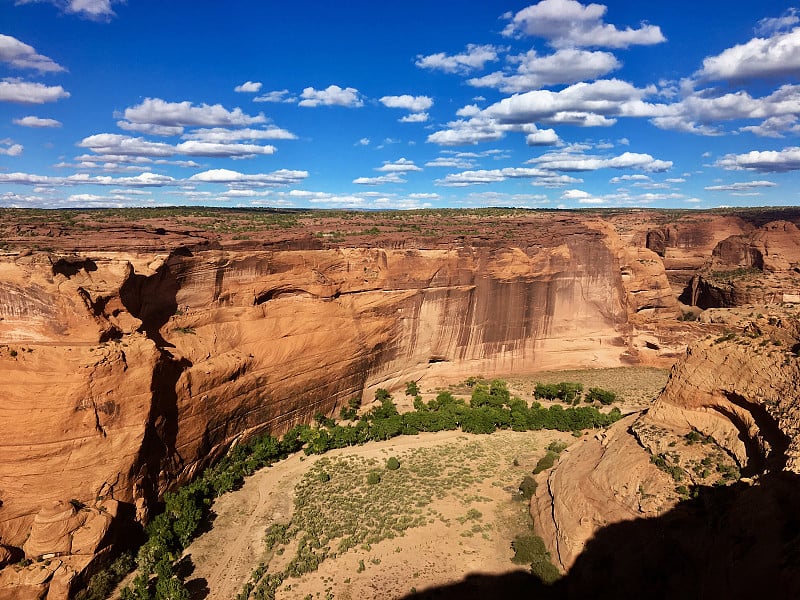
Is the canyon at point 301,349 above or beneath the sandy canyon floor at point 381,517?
above

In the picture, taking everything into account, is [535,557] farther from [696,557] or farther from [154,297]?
[154,297]

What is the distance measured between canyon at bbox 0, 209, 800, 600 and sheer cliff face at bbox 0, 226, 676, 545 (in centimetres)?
9

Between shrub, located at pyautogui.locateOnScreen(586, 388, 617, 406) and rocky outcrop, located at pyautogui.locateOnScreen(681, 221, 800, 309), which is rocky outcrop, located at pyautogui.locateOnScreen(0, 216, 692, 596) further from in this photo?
rocky outcrop, located at pyautogui.locateOnScreen(681, 221, 800, 309)

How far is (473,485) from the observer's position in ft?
76.7

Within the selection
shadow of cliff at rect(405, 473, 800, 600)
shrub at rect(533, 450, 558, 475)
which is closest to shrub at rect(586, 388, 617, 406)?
shrub at rect(533, 450, 558, 475)

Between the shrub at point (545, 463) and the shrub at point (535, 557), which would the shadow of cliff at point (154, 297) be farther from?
the shrub at point (545, 463)

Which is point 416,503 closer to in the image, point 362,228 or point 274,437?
point 274,437

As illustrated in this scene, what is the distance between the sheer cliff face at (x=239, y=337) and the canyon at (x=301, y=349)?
0.30 ft

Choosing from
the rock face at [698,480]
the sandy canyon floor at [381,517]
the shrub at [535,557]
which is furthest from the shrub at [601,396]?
the shrub at [535,557]

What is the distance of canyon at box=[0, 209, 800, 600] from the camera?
16938mm

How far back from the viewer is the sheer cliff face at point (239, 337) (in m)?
18.1

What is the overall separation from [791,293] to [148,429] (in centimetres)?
5517

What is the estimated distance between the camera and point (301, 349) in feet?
→ 93.2

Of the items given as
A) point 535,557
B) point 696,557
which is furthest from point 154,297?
point 696,557
